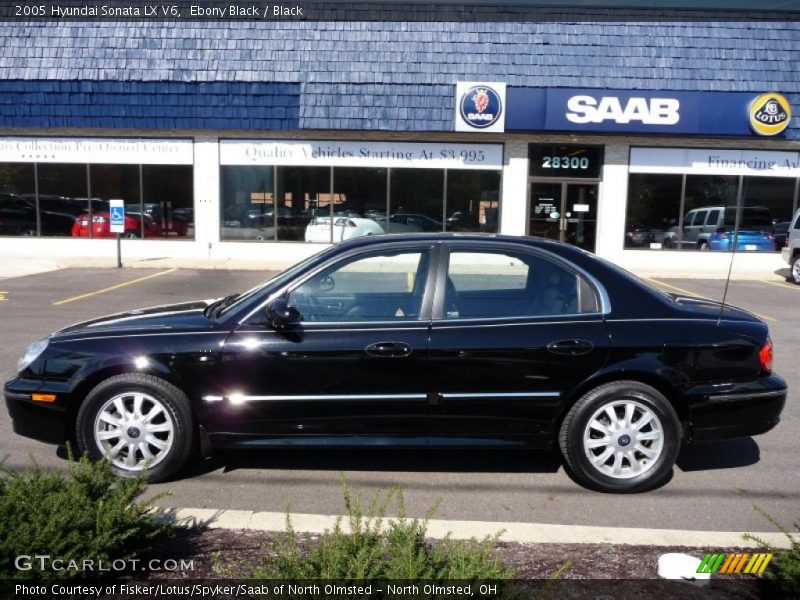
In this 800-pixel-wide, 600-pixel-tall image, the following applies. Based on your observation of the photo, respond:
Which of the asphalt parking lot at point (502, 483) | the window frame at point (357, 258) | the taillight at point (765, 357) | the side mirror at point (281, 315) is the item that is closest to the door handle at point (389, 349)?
the window frame at point (357, 258)

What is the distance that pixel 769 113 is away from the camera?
18.2 metres

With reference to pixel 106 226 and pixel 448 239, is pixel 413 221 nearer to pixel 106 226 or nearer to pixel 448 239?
pixel 106 226

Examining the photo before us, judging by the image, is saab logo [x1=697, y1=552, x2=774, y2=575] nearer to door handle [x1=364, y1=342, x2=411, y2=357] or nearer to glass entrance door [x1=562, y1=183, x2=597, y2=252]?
door handle [x1=364, y1=342, x2=411, y2=357]

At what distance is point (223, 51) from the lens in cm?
1891

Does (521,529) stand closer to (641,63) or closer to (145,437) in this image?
(145,437)

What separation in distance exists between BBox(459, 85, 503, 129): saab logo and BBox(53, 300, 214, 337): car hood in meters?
14.3

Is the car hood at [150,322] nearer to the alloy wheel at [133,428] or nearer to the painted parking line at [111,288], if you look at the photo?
the alloy wheel at [133,428]

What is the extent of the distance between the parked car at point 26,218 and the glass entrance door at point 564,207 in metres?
12.8

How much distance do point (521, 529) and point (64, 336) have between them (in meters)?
3.13

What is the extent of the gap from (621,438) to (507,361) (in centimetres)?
87

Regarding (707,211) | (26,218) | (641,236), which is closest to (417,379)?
(641,236)

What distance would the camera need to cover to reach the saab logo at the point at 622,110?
59.8 feet

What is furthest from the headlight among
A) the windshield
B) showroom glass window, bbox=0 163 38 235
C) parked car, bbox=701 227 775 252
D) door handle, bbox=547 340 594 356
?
parked car, bbox=701 227 775 252

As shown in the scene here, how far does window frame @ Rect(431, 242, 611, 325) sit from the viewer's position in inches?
184
